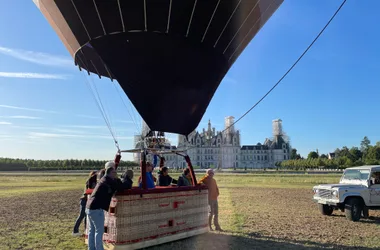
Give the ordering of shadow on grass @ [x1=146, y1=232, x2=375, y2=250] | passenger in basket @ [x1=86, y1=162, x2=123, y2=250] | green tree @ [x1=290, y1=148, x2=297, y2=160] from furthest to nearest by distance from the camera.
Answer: green tree @ [x1=290, y1=148, x2=297, y2=160] < shadow on grass @ [x1=146, y1=232, x2=375, y2=250] < passenger in basket @ [x1=86, y1=162, x2=123, y2=250]

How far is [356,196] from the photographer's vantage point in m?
11.0

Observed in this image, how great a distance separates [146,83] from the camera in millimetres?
8219

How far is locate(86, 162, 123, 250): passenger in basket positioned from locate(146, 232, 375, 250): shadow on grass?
147 cm

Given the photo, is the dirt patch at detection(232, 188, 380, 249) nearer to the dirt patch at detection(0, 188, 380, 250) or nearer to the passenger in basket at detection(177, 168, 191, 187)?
the dirt patch at detection(0, 188, 380, 250)

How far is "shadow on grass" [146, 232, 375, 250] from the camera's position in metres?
7.11

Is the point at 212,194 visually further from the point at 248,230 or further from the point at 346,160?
the point at 346,160

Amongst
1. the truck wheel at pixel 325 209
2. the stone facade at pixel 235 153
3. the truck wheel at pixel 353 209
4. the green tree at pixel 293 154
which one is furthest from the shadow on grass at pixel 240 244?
the green tree at pixel 293 154

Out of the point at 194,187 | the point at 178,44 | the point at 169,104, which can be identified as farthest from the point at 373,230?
the point at 178,44

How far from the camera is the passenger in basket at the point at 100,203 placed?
5.69 metres

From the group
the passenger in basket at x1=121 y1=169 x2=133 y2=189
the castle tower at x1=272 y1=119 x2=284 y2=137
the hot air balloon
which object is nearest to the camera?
the passenger in basket at x1=121 y1=169 x2=133 y2=189

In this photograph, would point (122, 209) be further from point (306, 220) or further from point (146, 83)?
point (306, 220)

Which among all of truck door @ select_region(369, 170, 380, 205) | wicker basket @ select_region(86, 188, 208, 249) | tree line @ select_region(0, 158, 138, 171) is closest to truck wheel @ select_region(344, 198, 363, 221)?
truck door @ select_region(369, 170, 380, 205)

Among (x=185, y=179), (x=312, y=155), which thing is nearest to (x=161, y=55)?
(x=185, y=179)

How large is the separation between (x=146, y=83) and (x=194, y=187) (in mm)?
2740
